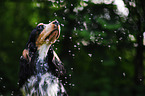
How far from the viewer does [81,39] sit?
4.25 meters

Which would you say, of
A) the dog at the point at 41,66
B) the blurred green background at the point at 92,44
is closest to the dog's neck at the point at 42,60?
the dog at the point at 41,66

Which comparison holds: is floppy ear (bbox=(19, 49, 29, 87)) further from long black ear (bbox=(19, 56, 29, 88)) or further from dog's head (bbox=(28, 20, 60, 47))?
Result: dog's head (bbox=(28, 20, 60, 47))

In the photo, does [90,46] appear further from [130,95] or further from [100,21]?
[130,95]

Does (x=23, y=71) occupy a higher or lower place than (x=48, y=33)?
lower

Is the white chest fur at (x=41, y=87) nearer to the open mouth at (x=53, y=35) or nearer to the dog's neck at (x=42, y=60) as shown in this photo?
the dog's neck at (x=42, y=60)

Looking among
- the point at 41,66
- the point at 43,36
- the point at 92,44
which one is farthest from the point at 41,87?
the point at 92,44

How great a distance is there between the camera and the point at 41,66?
1652 mm

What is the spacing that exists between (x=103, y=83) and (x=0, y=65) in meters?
2.48

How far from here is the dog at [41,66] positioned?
1.63 metres

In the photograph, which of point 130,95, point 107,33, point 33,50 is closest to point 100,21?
point 107,33

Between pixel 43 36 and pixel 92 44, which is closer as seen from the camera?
pixel 43 36

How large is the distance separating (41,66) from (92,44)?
2.81m

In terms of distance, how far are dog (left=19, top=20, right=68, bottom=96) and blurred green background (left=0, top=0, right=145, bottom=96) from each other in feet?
6.09

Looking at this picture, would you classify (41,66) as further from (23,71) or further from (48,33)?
(48,33)
